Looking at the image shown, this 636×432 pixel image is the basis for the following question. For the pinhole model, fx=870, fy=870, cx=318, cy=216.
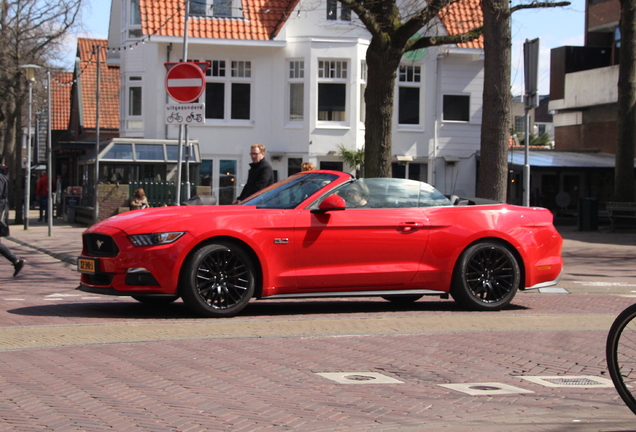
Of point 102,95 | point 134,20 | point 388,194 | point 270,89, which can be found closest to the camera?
point 388,194

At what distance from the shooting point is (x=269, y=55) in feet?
101

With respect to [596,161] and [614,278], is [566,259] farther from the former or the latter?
[596,161]

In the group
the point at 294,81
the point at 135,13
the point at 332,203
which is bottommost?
the point at 332,203

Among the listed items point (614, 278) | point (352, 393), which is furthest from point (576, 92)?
point (352, 393)

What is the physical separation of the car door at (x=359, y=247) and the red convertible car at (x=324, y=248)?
0.01 meters

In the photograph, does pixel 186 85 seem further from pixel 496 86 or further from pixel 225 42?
pixel 225 42

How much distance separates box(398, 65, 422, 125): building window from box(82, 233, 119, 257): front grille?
23500 millimetres

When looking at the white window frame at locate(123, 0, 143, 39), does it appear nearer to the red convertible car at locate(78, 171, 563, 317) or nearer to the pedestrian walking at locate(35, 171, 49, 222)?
the pedestrian walking at locate(35, 171, 49, 222)

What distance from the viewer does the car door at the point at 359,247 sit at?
29.0 feet

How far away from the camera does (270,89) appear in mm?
30578

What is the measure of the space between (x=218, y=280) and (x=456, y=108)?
80.8ft

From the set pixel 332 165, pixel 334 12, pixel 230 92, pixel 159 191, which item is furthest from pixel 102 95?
pixel 159 191

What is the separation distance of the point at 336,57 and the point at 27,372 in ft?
82.1

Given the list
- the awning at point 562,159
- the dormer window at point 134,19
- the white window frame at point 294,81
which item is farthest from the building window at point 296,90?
the awning at point 562,159
